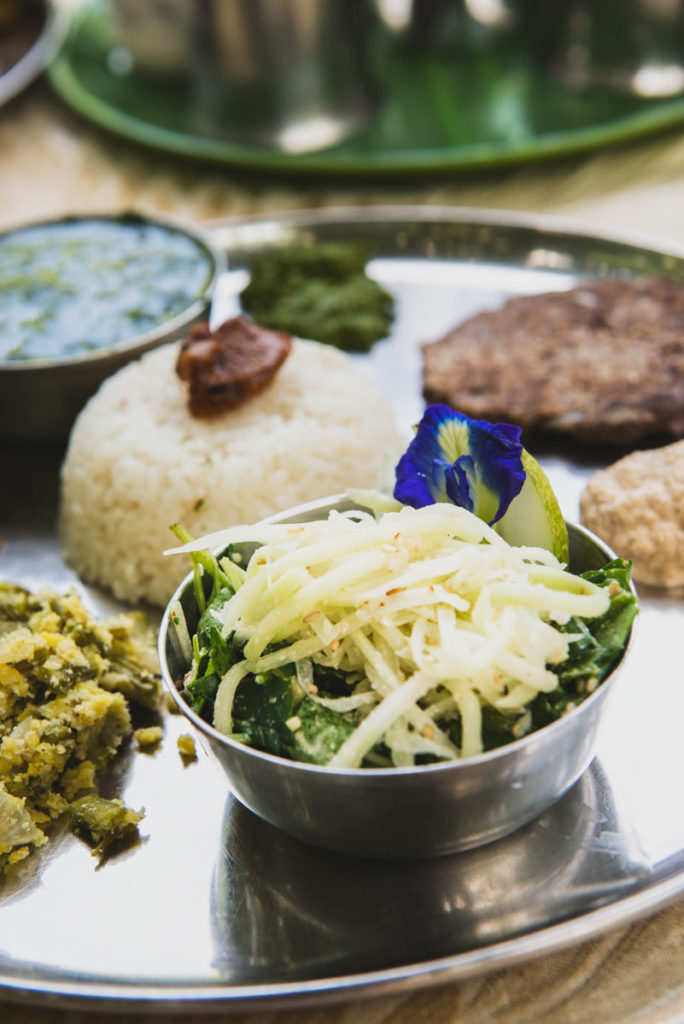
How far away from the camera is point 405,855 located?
1.68 metres

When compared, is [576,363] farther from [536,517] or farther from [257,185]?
[257,185]

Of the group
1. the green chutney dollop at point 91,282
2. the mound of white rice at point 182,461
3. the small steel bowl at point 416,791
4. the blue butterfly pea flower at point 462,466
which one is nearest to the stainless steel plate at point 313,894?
the small steel bowl at point 416,791

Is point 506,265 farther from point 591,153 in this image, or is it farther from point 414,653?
point 414,653

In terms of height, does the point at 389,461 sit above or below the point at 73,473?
above

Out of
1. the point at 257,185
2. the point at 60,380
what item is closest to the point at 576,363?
the point at 60,380

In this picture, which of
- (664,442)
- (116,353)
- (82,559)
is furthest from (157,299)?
(664,442)

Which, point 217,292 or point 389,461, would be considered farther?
point 217,292

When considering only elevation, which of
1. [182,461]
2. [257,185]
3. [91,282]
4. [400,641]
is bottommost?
[257,185]

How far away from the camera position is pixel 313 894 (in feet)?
5.63

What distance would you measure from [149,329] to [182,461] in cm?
58

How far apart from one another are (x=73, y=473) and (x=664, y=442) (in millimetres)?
1479

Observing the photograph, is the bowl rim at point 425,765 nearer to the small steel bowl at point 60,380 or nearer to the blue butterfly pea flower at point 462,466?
the blue butterfly pea flower at point 462,466

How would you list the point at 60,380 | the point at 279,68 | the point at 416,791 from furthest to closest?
the point at 279,68 → the point at 60,380 → the point at 416,791

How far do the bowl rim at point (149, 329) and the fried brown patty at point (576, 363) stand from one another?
0.66 meters
